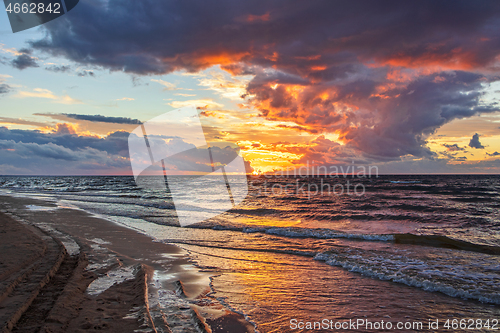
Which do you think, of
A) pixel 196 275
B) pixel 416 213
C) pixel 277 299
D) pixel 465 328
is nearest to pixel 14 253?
pixel 196 275

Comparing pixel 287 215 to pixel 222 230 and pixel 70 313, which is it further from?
pixel 70 313

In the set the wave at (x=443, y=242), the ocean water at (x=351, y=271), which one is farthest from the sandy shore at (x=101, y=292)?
the wave at (x=443, y=242)

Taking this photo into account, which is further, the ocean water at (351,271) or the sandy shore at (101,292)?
the ocean water at (351,271)

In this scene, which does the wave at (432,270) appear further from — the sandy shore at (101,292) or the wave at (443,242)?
the sandy shore at (101,292)

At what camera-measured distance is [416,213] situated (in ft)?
71.1

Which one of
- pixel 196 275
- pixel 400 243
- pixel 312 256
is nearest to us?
pixel 196 275

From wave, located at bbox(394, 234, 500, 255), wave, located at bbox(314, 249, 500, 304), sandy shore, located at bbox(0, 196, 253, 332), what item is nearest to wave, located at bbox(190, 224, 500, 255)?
wave, located at bbox(394, 234, 500, 255)

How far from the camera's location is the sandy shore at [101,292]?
14.0 ft

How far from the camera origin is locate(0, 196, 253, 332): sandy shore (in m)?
4.28

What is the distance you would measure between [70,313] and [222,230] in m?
11.0

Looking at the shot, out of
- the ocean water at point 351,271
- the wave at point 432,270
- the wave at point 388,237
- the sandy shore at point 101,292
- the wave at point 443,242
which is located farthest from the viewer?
the wave at point 388,237

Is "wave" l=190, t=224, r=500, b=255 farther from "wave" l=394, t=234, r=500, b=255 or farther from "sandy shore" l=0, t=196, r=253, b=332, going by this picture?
"sandy shore" l=0, t=196, r=253, b=332

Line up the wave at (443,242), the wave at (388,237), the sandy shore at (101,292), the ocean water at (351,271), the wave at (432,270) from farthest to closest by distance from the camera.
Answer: the wave at (388,237) → the wave at (443,242) → the wave at (432,270) → the ocean water at (351,271) → the sandy shore at (101,292)

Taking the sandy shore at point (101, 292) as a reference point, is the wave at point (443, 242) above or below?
below
